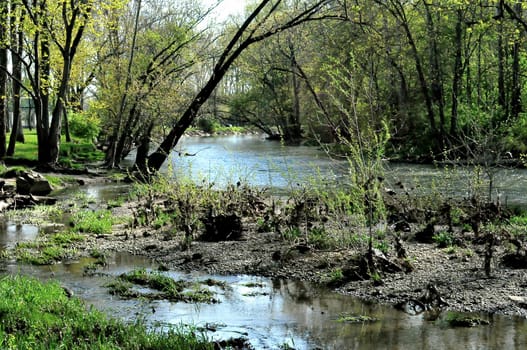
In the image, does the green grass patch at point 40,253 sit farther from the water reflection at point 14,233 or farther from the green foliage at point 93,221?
the green foliage at point 93,221

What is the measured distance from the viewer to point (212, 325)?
22.3 feet

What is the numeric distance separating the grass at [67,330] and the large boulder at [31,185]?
12994 mm

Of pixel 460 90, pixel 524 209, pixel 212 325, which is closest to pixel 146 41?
pixel 460 90

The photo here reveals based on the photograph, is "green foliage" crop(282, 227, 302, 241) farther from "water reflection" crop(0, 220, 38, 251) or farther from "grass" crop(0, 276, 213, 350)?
"water reflection" crop(0, 220, 38, 251)

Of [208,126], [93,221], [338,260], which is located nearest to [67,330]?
[338,260]

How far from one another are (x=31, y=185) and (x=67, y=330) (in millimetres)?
14686

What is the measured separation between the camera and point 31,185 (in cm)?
1958

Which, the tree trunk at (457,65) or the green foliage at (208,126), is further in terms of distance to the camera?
the green foliage at (208,126)

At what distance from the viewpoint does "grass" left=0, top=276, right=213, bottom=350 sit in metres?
5.56

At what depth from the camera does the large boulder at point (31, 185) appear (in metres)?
19.3

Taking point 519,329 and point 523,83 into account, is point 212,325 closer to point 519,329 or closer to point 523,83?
point 519,329

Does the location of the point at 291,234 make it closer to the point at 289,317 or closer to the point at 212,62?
the point at 289,317

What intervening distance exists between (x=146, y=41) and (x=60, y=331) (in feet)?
88.8

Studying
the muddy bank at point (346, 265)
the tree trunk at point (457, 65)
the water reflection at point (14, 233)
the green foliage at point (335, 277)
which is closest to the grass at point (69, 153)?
the water reflection at point (14, 233)
